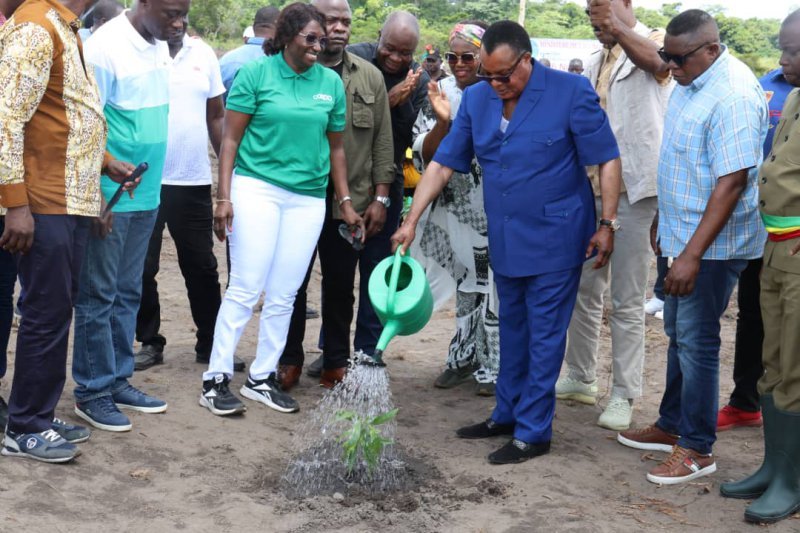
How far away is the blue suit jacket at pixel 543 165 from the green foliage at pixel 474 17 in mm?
18310

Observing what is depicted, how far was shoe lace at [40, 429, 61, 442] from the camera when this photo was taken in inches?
159

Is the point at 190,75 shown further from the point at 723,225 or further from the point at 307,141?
the point at 723,225

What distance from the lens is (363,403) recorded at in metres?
4.78

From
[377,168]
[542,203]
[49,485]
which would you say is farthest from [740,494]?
[49,485]

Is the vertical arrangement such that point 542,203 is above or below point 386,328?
above

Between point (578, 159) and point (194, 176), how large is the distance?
7.59 feet

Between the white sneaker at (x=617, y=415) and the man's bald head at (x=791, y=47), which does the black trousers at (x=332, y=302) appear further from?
the man's bald head at (x=791, y=47)

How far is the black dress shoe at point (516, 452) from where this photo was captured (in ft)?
14.8

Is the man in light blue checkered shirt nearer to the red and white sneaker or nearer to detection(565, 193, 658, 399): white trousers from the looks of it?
detection(565, 193, 658, 399): white trousers

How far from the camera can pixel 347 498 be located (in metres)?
4.14

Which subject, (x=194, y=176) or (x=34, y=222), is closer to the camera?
(x=34, y=222)

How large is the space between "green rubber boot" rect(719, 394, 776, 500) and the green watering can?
1.56 m

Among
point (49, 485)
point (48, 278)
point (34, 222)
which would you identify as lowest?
point (49, 485)

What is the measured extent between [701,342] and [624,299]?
864 mm
